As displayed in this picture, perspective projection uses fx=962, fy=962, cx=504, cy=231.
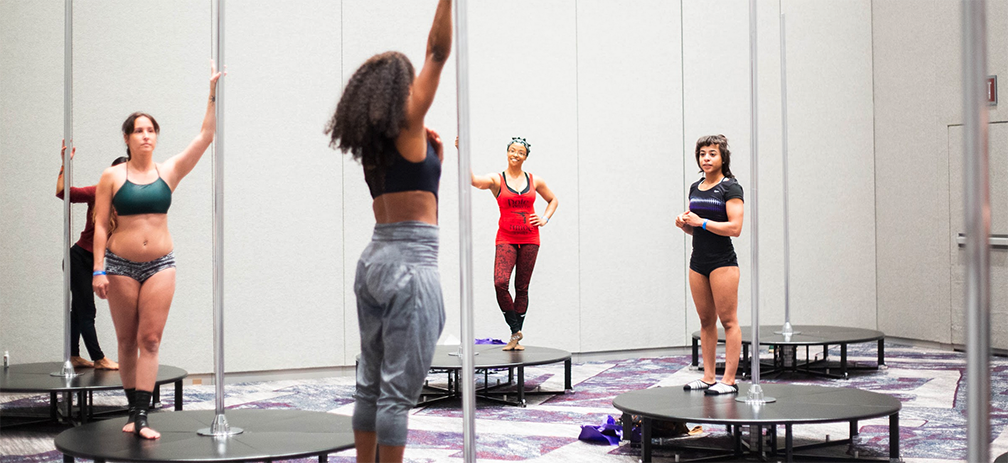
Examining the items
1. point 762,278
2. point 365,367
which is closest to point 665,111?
point 762,278

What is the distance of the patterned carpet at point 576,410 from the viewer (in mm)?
4828

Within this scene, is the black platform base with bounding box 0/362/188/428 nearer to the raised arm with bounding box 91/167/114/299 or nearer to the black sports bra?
the raised arm with bounding box 91/167/114/299

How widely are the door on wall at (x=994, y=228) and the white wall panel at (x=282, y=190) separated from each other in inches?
223

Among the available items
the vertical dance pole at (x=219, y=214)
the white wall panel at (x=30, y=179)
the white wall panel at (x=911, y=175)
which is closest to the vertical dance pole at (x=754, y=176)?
the vertical dance pole at (x=219, y=214)

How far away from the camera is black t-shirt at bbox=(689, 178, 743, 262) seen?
202 inches

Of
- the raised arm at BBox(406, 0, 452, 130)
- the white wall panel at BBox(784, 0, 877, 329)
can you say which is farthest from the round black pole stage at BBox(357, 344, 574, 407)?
the white wall panel at BBox(784, 0, 877, 329)

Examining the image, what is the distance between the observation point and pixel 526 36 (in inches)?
343

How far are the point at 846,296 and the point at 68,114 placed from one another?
769 centimetres

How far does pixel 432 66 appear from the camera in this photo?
258 centimetres

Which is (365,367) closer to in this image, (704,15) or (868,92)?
(704,15)

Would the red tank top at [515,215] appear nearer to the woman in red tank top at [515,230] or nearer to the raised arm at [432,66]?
the woman in red tank top at [515,230]

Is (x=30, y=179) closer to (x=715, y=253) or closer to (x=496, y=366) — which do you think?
(x=496, y=366)

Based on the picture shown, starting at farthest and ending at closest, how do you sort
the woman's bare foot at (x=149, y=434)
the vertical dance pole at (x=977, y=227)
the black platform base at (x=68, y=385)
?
the black platform base at (x=68, y=385), the woman's bare foot at (x=149, y=434), the vertical dance pole at (x=977, y=227)

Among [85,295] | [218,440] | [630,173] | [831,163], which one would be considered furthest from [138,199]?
[831,163]
